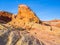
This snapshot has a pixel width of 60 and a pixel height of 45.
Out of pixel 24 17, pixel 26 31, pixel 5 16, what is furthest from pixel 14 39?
pixel 5 16

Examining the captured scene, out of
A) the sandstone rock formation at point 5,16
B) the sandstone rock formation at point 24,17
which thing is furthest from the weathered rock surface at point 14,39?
the sandstone rock formation at point 5,16

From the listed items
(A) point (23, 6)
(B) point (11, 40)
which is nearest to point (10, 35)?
(B) point (11, 40)

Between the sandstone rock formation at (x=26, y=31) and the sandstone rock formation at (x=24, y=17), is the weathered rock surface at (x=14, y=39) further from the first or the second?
the sandstone rock formation at (x=24, y=17)

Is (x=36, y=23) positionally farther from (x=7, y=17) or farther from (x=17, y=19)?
(x=7, y=17)

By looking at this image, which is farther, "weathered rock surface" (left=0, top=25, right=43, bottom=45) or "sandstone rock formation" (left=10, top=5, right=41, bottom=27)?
"sandstone rock formation" (left=10, top=5, right=41, bottom=27)

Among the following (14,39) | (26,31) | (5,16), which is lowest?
(14,39)

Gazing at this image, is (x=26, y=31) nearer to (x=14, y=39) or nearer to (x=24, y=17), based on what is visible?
(x=14, y=39)

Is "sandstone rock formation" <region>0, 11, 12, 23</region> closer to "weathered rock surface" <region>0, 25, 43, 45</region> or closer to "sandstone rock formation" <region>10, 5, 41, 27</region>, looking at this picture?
"sandstone rock formation" <region>10, 5, 41, 27</region>

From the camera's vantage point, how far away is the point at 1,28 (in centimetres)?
1321

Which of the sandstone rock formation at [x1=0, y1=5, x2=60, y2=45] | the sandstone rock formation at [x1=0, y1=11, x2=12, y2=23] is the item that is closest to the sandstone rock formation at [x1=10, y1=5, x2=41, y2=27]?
the sandstone rock formation at [x1=0, y1=5, x2=60, y2=45]

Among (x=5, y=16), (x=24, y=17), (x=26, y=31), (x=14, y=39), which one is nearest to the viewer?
(x=14, y=39)

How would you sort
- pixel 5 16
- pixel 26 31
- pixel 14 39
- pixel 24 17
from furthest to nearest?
1. pixel 5 16
2. pixel 24 17
3. pixel 26 31
4. pixel 14 39

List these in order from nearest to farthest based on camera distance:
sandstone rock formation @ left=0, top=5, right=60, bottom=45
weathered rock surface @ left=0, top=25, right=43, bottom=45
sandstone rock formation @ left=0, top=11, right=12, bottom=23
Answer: weathered rock surface @ left=0, top=25, right=43, bottom=45
sandstone rock formation @ left=0, top=5, right=60, bottom=45
sandstone rock formation @ left=0, top=11, right=12, bottom=23

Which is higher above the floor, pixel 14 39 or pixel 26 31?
pixel 26 31
